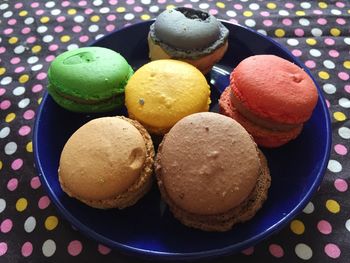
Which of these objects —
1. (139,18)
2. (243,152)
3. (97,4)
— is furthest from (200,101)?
(97,4)

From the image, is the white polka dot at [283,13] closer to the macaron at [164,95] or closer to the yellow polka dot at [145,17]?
the yellow polka dot at [145,17]

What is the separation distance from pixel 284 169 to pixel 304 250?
0.20m

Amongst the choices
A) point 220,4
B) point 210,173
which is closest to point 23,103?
point 210,173

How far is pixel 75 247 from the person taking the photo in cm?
87

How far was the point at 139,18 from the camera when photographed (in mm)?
1420

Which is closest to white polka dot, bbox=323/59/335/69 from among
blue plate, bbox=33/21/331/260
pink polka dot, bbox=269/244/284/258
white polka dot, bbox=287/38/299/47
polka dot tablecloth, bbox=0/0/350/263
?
polka dot tablecloth, bbox=0/0/350/263

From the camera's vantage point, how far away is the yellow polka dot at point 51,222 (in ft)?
2.98

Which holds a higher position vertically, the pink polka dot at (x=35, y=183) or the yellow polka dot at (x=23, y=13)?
the yellow polka dot at (x=23, y=13)

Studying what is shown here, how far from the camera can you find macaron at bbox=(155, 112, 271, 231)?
29.7 inches

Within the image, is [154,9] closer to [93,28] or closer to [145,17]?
[145,17]

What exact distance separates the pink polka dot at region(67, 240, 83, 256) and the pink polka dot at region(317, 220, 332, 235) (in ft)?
1.88

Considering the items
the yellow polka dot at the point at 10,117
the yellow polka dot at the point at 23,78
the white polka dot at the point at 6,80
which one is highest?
the yellow polka dot at the point at 23,78

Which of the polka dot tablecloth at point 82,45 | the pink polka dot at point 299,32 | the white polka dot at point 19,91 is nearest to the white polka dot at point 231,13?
the polka dot tablecloth at point 82,45

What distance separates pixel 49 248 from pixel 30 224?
92 mm
